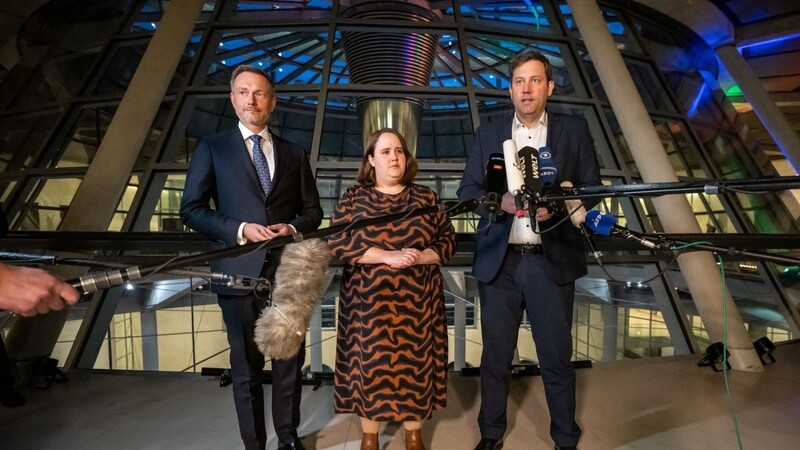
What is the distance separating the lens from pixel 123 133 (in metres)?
4.85

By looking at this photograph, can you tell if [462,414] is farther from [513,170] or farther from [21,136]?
[21,136]

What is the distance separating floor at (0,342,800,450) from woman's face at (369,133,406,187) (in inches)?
61.4

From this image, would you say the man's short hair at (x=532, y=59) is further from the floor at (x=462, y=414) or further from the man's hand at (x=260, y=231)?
the floor at (x=462, y=414)

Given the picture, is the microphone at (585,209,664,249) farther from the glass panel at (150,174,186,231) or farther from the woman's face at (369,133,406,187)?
the glass panel at (150,174,186,231)

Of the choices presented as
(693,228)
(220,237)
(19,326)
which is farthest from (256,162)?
(693,228)

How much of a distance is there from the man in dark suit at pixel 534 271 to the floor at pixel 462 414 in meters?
0.41

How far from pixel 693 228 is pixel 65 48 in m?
10.2

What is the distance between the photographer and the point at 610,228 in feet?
5.44

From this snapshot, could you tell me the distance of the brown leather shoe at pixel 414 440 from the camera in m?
2.44

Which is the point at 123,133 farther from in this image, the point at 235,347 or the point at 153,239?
the point at 235,347

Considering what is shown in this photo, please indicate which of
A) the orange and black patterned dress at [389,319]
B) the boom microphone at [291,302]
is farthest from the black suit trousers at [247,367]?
the orange and black patterned dress at [389,319]

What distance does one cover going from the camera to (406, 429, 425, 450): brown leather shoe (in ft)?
8.02

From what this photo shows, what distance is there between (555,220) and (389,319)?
0.98m

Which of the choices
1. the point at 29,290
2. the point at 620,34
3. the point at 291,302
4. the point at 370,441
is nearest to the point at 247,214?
the point at 291,302
